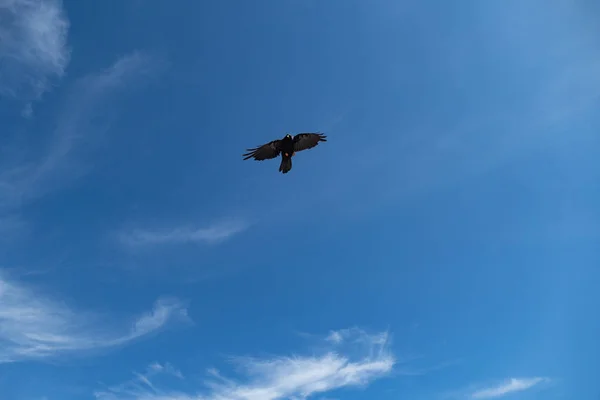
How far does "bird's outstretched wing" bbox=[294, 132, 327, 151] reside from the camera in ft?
103

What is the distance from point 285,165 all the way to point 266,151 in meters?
2.08

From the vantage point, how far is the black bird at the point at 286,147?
31109 millimetres

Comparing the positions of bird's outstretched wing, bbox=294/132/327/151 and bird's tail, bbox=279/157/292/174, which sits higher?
bird's outstretched wing, bbox=294/132/327/151

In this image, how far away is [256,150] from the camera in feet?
103

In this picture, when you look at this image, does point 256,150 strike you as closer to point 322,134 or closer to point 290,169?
point 290,169

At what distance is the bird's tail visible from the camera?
31041 millimetres

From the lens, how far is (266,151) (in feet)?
104

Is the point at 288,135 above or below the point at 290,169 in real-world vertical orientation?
above

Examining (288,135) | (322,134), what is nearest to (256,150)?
(288,135)

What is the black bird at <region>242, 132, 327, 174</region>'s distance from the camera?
3111cm

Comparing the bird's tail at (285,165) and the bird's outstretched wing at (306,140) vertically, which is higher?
the bird's outstretched wing at (306,140)

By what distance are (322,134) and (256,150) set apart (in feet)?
18.5

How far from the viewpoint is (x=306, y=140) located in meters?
31.7

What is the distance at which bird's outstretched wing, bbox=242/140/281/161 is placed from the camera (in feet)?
103
